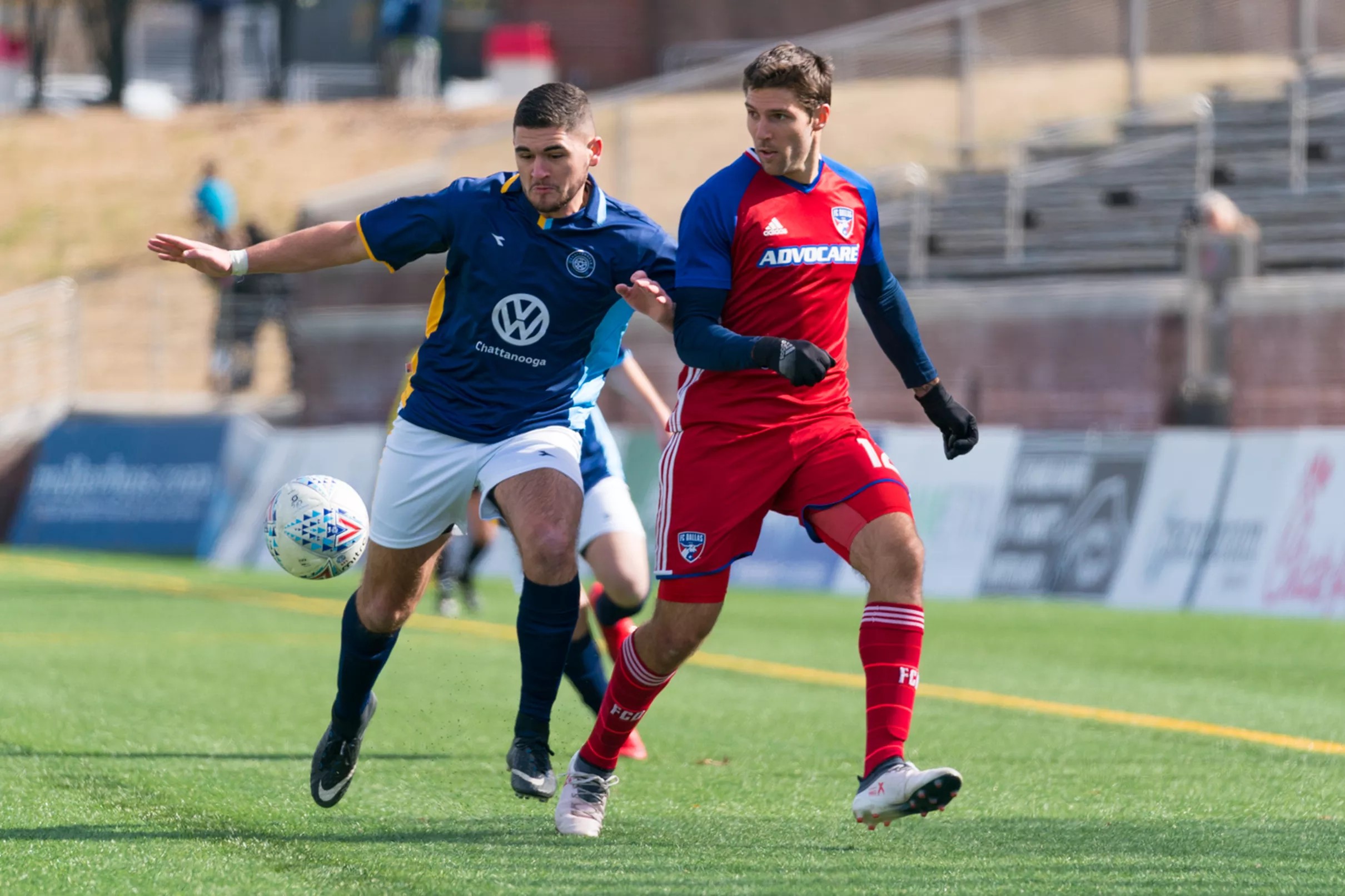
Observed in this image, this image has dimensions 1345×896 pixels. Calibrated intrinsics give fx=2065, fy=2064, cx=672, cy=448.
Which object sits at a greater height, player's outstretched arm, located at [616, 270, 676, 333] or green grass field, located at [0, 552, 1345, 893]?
player's outstretched arm, located at [616, 270, 676, 333]

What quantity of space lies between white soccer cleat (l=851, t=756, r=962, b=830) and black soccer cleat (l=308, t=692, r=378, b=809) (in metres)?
1.78

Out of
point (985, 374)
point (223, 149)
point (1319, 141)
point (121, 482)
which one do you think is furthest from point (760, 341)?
point (223, 149)

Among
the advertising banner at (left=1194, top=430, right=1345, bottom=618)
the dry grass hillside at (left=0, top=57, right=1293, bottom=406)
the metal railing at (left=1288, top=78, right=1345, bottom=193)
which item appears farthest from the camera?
the dry grass hillside at (left=0, top=57, right=1293, bottom=406)

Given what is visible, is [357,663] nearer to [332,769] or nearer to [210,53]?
[332,769]

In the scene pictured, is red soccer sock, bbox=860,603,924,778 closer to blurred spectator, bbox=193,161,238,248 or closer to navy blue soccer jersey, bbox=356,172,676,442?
navy blue soccer jersey, bbox=356,172,676,442

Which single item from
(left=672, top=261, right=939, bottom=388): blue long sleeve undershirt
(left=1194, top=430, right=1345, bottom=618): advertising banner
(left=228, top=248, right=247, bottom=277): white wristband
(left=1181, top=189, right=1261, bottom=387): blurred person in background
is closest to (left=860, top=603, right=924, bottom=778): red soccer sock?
(left=672, top=261, right=939, bottom=388): blue long sleeve undershirt

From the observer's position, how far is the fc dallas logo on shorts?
6.07 metres

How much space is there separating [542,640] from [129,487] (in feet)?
57.0

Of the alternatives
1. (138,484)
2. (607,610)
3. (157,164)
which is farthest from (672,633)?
(157,164)

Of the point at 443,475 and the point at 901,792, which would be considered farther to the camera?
the point at 443,475

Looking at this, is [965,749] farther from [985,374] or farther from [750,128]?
[985,374]

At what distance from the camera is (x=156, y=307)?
27203mm

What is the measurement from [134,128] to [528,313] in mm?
38800

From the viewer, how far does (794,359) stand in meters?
5.78
